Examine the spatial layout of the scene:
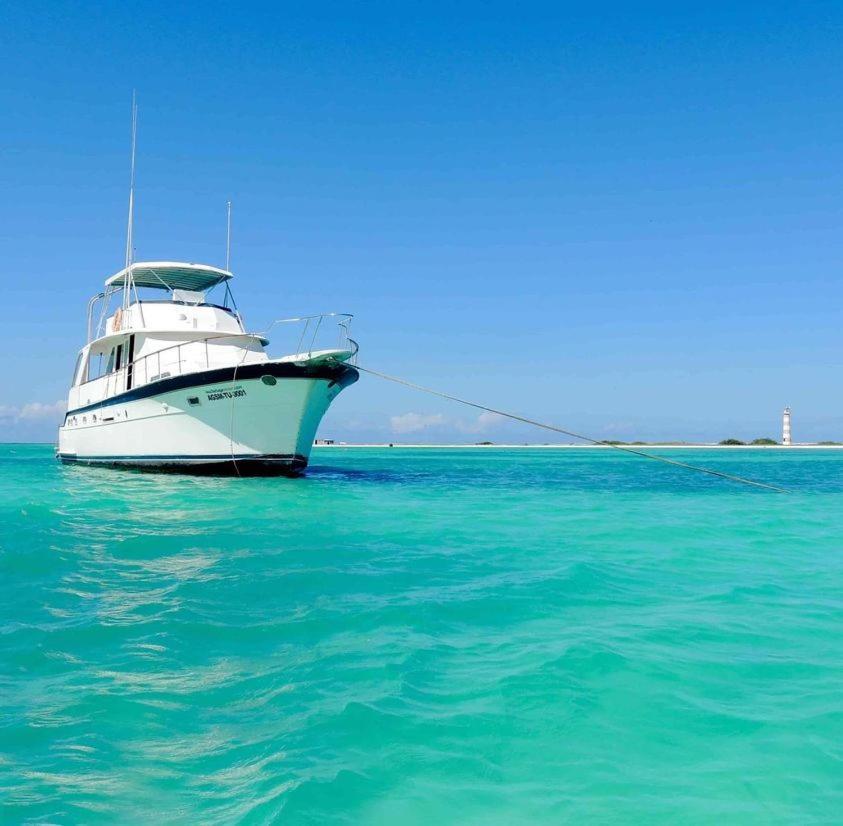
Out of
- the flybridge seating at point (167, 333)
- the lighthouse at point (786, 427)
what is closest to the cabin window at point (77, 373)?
the flybridge seating at point (167, 333)

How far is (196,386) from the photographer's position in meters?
19.8

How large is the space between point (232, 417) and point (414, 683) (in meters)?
16.4

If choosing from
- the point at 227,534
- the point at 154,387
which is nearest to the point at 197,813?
the point at 227,534

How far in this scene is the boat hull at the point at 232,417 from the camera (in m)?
19.6

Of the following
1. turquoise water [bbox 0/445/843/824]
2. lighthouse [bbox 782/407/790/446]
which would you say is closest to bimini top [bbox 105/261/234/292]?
turquoise water [bbox 0/445/843/824]

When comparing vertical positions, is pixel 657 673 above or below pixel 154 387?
below

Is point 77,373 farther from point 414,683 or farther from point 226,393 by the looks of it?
point 414,683

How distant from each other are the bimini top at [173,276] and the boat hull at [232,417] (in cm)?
456

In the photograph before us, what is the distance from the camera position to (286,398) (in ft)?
65.7

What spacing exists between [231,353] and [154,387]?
2.81 m

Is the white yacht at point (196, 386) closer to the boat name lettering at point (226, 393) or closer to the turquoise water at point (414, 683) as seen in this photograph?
the boat name lettering at point (226, 393)

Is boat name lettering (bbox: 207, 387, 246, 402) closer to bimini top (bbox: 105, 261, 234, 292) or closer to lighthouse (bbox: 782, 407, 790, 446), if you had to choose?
bimini top (bbox: 105, 261, 234, 292)

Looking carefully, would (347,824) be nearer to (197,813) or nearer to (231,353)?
(197,813)

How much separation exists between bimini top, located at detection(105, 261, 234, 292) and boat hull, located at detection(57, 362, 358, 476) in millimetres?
4556
